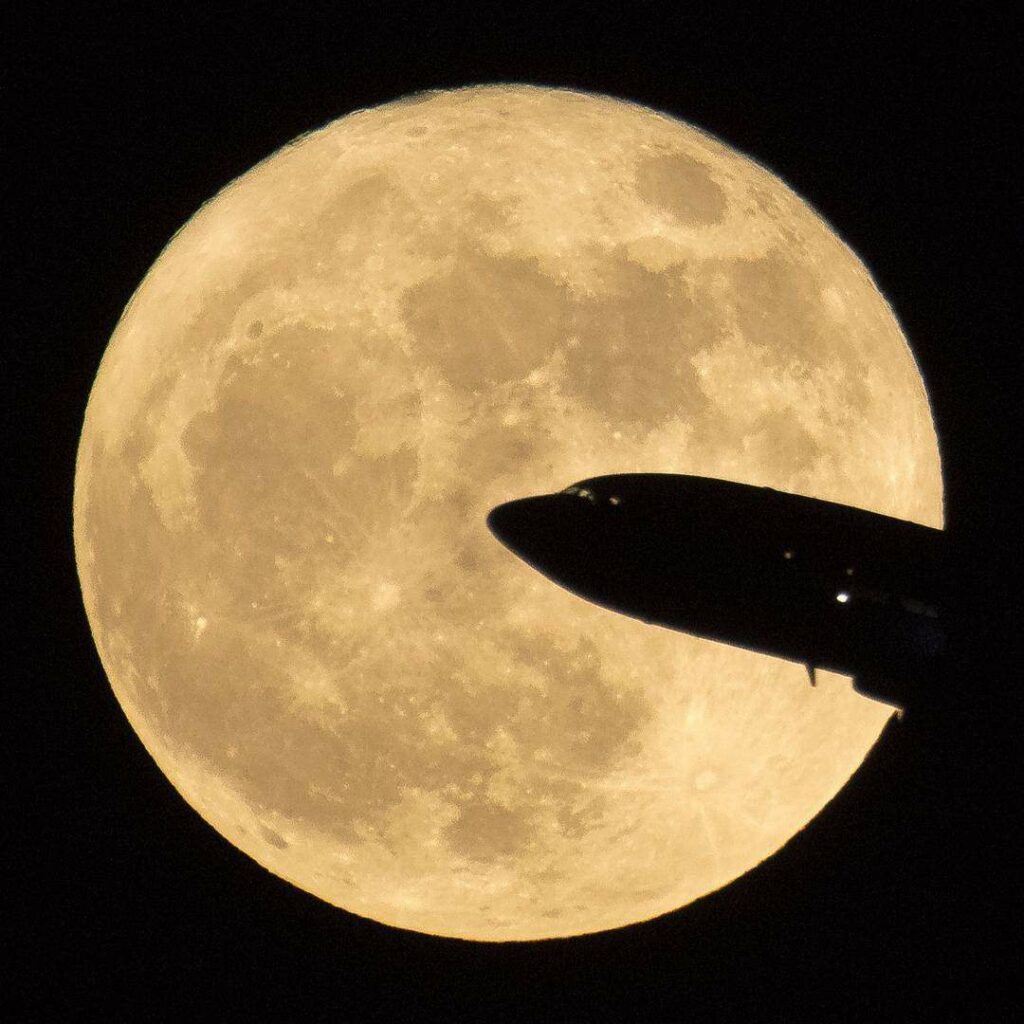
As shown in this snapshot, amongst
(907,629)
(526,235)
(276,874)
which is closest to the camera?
(907,629)

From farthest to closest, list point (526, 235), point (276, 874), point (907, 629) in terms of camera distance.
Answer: point (276, 874) → point (526, 235) → point (907, 629)

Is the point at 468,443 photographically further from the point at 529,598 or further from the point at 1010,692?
the point at 1010,692

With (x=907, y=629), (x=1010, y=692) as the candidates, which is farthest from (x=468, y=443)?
(x=1010, y=692)

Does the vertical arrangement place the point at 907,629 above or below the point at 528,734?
above

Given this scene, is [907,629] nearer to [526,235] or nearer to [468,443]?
[468,443]

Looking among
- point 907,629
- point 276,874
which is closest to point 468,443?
point 907,629

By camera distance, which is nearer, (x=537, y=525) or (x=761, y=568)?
(x=537, y=525)

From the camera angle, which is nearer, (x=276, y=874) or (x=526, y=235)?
(x=526, y=235)

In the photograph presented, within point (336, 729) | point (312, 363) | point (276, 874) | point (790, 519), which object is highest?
point (312, 363)
